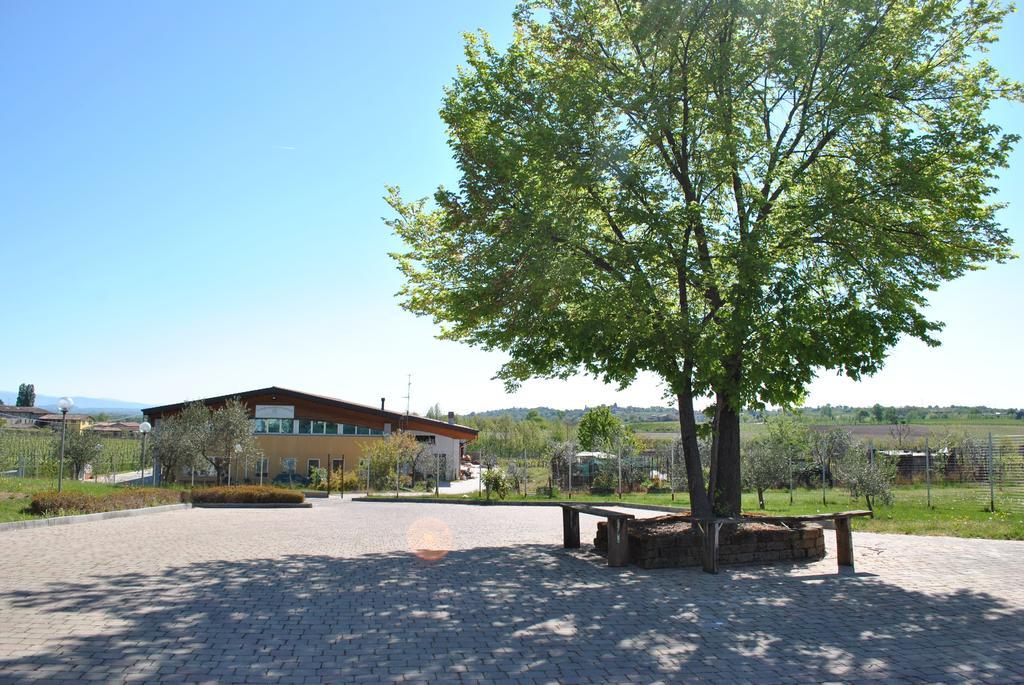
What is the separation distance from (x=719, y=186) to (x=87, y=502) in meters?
16.3

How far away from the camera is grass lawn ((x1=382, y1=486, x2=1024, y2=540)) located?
15.9m

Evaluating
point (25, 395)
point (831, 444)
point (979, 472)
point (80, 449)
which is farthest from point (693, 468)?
point (25, 395)

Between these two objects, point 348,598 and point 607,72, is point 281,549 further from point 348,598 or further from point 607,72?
point 607,72

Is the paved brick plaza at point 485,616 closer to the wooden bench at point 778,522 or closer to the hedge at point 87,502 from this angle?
the wooden bench at point 778,522

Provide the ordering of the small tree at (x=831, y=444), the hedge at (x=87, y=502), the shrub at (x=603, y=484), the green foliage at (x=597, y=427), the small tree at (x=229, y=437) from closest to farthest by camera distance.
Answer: the hedge at (x=87, y=502), the shrub at (x=603, y=484), the small tree at (x=229, y=437), the small tree at (x=831, y=444), the green foliage at (x=597, y=427)

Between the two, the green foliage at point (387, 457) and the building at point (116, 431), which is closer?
the building at point (116, 431)

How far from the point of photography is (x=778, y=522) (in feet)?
39.3

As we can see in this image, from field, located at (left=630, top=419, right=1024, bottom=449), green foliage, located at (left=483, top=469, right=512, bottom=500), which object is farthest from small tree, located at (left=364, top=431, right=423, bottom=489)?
field, located at (left=630, top=419, right=1024, bottom=449)

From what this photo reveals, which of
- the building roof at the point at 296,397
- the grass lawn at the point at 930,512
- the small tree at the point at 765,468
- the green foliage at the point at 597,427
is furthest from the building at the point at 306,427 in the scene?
the small tree at the point at 765,468

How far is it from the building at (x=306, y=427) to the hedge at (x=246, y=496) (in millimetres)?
15992

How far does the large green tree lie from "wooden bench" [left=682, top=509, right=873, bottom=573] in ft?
4.85

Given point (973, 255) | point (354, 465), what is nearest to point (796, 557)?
point (973, 255)

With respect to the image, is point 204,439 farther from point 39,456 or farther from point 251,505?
point 39,456

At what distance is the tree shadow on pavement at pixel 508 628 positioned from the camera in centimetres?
591
